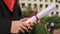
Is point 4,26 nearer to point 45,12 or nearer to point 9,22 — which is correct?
point 9,22

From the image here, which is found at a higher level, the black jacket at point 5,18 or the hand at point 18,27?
the black jacket at point 5,18

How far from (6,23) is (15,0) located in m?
0.13

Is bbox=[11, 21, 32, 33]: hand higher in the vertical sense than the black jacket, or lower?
lower

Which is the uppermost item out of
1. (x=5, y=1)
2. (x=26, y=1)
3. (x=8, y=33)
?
(x=5, y=1)

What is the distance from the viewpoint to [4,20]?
955 millimetres

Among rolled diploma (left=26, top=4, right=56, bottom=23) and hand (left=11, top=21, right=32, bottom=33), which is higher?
rolled diploma (left=26, top=4, right=56, bottom=23)

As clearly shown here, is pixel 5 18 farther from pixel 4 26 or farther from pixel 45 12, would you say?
pixel 45 12

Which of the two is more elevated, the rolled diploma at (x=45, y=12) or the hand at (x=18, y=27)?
the rolled diploma at (x=45, y=12)

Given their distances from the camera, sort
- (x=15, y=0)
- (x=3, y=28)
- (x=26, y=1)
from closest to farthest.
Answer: (x=3, y=28), (x=15, y=0), (x=26, y=1)

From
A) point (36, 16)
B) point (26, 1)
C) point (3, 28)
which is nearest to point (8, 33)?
point (3, 28)

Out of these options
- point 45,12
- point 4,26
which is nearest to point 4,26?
point 4,26

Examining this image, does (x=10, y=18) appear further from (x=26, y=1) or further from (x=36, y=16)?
(x=26, y=1)

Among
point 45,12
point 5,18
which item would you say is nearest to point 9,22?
point 5,18

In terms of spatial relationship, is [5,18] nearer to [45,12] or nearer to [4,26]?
[4,26]
